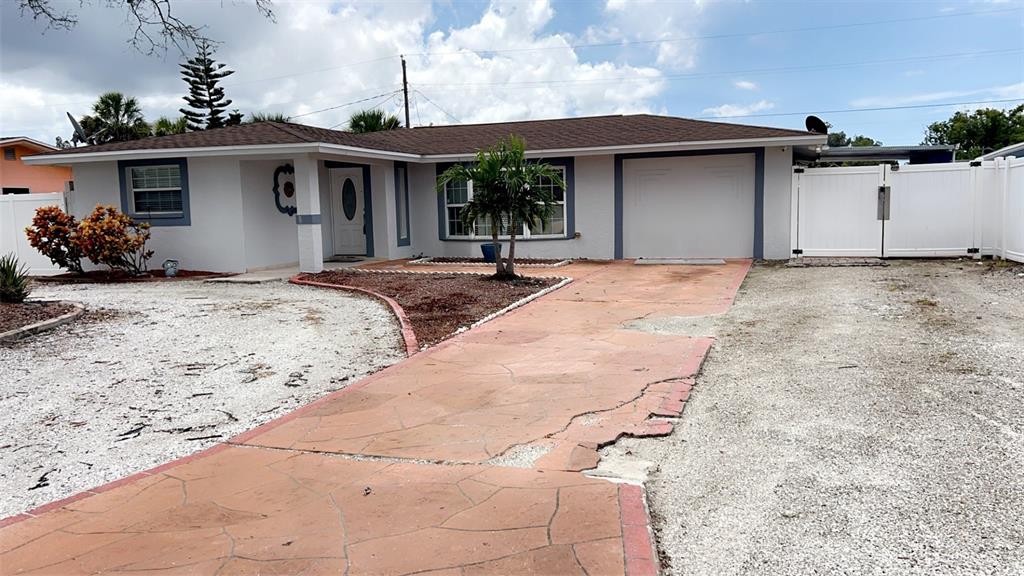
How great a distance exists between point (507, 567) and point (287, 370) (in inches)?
180

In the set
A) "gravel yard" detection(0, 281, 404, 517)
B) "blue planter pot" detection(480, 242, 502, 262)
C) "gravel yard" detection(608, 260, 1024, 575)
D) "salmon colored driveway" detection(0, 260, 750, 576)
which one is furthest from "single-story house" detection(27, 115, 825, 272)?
"salmon colored driveway" detection(0, 260, 750, 576)

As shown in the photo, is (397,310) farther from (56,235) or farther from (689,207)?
(689,207)

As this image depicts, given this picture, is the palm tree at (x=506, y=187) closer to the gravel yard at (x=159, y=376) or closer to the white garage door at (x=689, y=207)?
the gravel yard at (x=159, y=376)

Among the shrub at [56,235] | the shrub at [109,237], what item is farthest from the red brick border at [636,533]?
Answer: the shrub at [56,235]

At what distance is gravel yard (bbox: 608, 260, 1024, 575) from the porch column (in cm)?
856

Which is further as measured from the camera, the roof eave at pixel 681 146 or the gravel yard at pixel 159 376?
the roof eave at pixel 681 146

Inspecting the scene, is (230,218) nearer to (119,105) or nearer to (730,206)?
(730,206)

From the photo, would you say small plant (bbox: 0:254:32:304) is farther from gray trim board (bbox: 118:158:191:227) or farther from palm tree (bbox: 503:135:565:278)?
palm tree (bbox: 503:135:565:278)

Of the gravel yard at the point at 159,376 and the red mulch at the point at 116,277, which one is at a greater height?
the red mulch at the point at 116,277

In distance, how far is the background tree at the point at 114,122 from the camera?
1421 inches

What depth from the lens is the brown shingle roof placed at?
51.3 ft

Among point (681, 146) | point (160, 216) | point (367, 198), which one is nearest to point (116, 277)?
point (160, 216)

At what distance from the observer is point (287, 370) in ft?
23.9

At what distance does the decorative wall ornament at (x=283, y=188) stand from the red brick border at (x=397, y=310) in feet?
9.22
